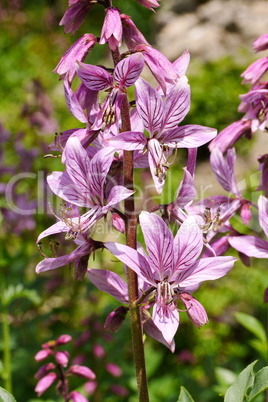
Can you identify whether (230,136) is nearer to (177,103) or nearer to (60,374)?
(177,103)

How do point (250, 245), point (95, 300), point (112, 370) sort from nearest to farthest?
point (250, 245) < point (112, 370) < point (95, 300)

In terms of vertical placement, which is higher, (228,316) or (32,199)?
(32,199)

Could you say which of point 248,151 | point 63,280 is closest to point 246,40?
point 248,151

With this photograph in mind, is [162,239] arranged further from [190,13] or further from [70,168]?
[190,13]

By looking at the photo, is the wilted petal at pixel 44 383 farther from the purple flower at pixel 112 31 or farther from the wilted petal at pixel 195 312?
the purple flower at pixel 112 31

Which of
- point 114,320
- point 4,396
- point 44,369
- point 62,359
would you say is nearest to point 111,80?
point 114,320

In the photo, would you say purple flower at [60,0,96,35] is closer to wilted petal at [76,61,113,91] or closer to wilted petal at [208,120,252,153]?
wilted petal at [76,61,113,91]
